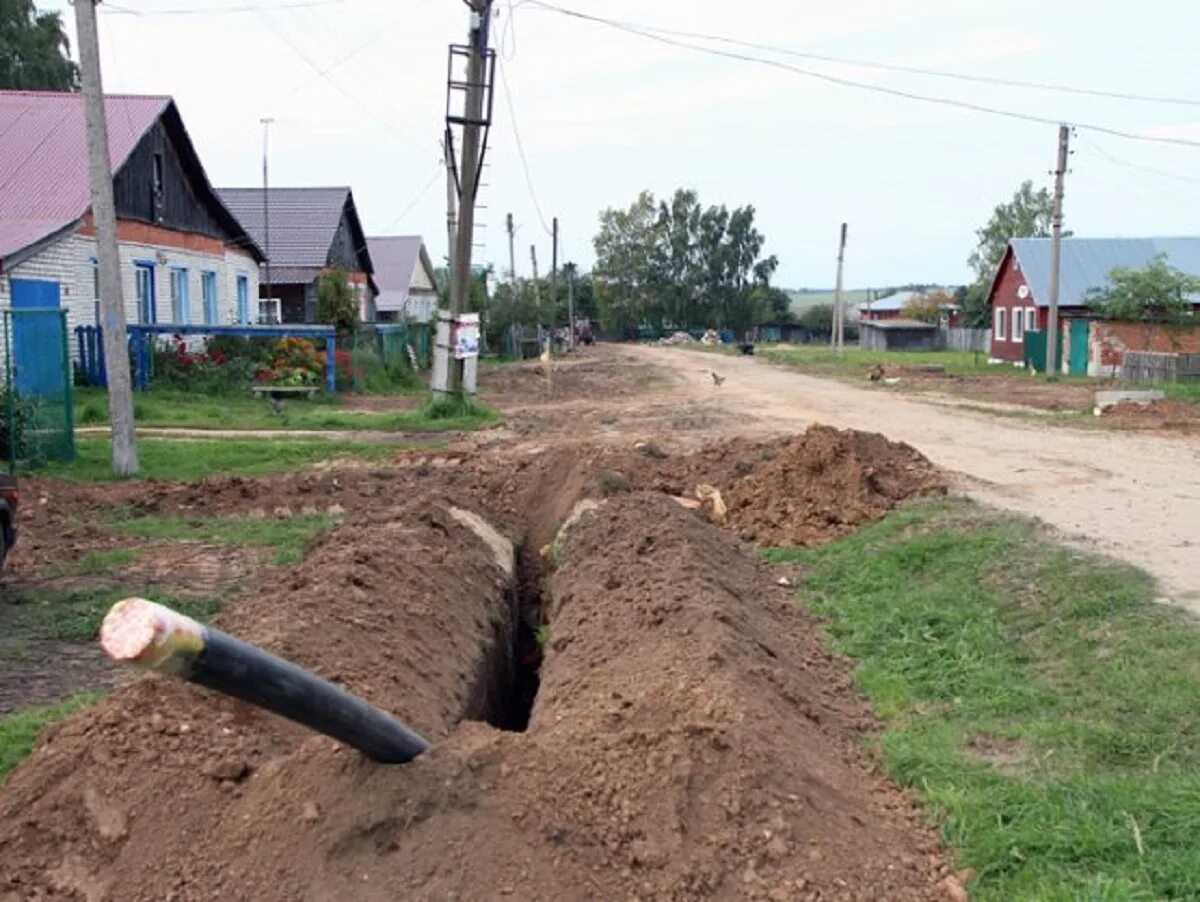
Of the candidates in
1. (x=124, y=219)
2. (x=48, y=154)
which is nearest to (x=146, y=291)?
(x=124, y=219)

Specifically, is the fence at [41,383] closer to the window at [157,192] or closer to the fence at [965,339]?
the window at [157,192]

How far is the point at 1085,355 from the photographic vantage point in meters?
40.8

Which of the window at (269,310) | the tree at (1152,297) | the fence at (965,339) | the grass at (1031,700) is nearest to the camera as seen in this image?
the grass at (1031,700)

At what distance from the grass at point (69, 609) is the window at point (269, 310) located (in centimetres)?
3309

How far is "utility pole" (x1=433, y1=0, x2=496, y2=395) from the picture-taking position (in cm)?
2239

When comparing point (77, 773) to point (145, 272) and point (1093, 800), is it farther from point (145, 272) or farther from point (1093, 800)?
point (145, 272)

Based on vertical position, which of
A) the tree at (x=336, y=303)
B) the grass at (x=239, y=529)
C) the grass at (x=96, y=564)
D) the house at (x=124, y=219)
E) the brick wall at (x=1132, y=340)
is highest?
the house at (x=124, y=219)

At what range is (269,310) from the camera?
4266 cm

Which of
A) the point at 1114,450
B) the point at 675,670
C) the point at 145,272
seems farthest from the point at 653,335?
the point at 675,670

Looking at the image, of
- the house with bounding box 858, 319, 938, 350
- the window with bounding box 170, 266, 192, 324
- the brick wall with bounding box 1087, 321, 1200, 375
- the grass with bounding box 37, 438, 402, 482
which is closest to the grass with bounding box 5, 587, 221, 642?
the grass with bounding box 37, 438, 402, 482

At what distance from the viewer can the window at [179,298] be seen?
3050 cm

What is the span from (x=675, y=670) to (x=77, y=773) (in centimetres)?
253

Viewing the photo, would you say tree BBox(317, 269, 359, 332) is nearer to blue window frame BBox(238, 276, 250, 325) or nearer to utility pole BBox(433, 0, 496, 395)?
blue window frame BBox(238, 276, 250, 325)

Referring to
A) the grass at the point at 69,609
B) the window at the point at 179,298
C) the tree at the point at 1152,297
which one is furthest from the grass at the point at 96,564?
the tree at the point at 1152,297
